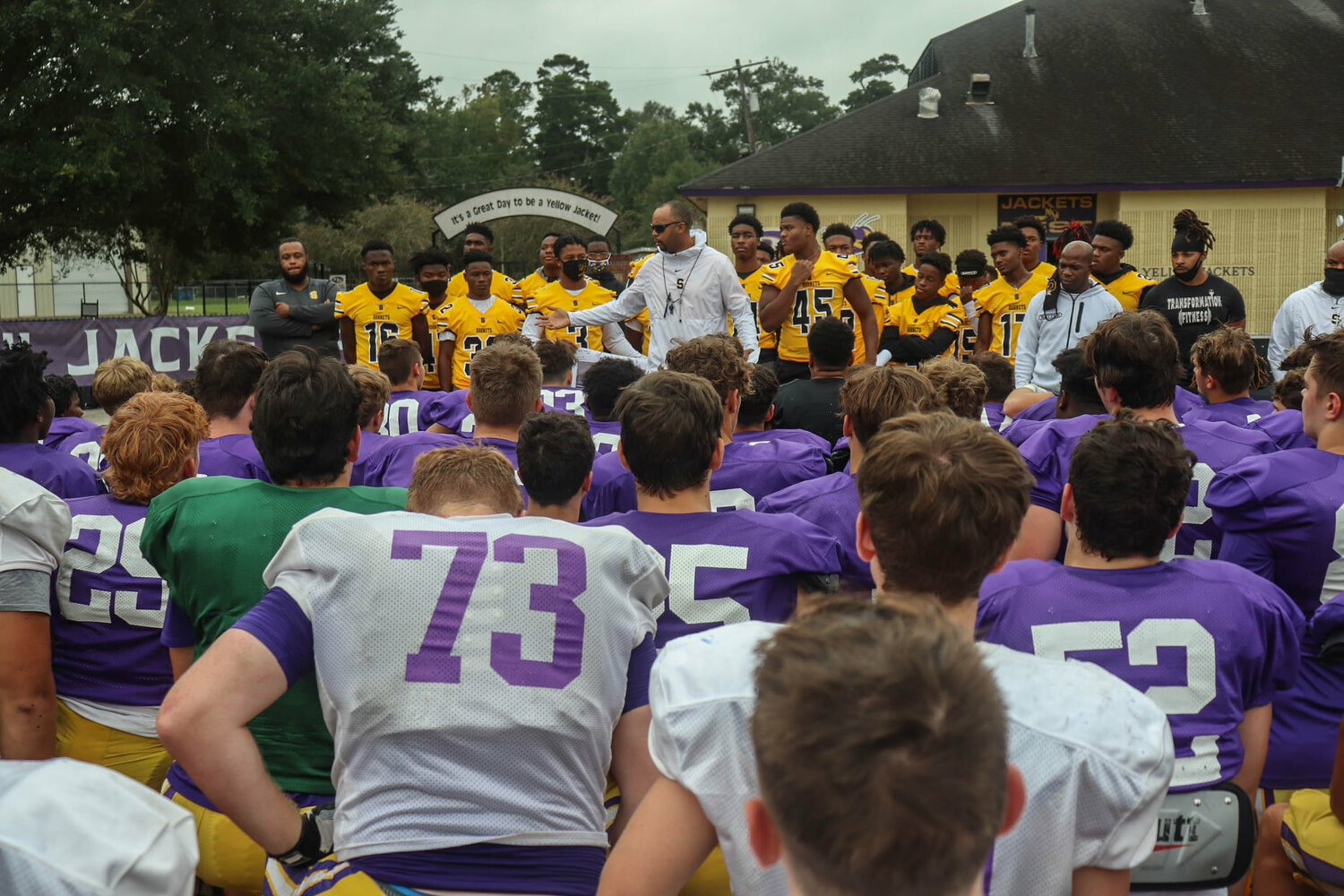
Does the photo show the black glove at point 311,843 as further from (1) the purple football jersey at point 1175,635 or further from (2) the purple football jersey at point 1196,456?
(2) the purple football jersey at point 1196,456

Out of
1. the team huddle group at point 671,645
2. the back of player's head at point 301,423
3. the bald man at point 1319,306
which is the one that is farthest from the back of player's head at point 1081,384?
the bald man at point 1319,306

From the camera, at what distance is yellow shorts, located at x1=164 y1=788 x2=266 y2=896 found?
9.95ft

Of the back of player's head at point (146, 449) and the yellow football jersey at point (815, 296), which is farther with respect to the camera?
the yellow football jersey at point (815, 296)

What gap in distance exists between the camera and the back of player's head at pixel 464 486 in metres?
2.74

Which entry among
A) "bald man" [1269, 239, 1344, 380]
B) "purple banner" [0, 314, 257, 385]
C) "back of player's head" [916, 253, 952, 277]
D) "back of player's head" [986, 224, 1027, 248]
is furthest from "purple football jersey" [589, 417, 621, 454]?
"purple banner" [0, 314, 257, 385]

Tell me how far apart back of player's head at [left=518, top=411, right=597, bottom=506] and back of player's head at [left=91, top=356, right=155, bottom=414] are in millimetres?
3422

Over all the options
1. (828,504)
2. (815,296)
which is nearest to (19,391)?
(828,504)

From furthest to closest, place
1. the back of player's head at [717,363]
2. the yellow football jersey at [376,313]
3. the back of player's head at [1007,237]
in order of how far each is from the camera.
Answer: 1. the yellow football jersey at [376,313]
2. the back of player's head at [1007,237]
3. the back of player's head at [717,363]

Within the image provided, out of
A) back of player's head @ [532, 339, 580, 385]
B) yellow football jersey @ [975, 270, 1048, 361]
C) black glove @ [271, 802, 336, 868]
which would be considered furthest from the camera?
yellow football jersey @ [975, 270, 1048, 361]

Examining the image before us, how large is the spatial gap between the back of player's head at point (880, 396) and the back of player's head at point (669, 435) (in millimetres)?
950

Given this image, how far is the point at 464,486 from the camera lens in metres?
2.76

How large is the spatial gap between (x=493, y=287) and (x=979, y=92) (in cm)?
2377

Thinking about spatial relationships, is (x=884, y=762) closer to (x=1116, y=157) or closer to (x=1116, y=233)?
(x=1116, y=233)

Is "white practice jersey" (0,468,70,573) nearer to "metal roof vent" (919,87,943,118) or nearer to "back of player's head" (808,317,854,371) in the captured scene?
Result: "back of player's head" (808,317,854,371)
